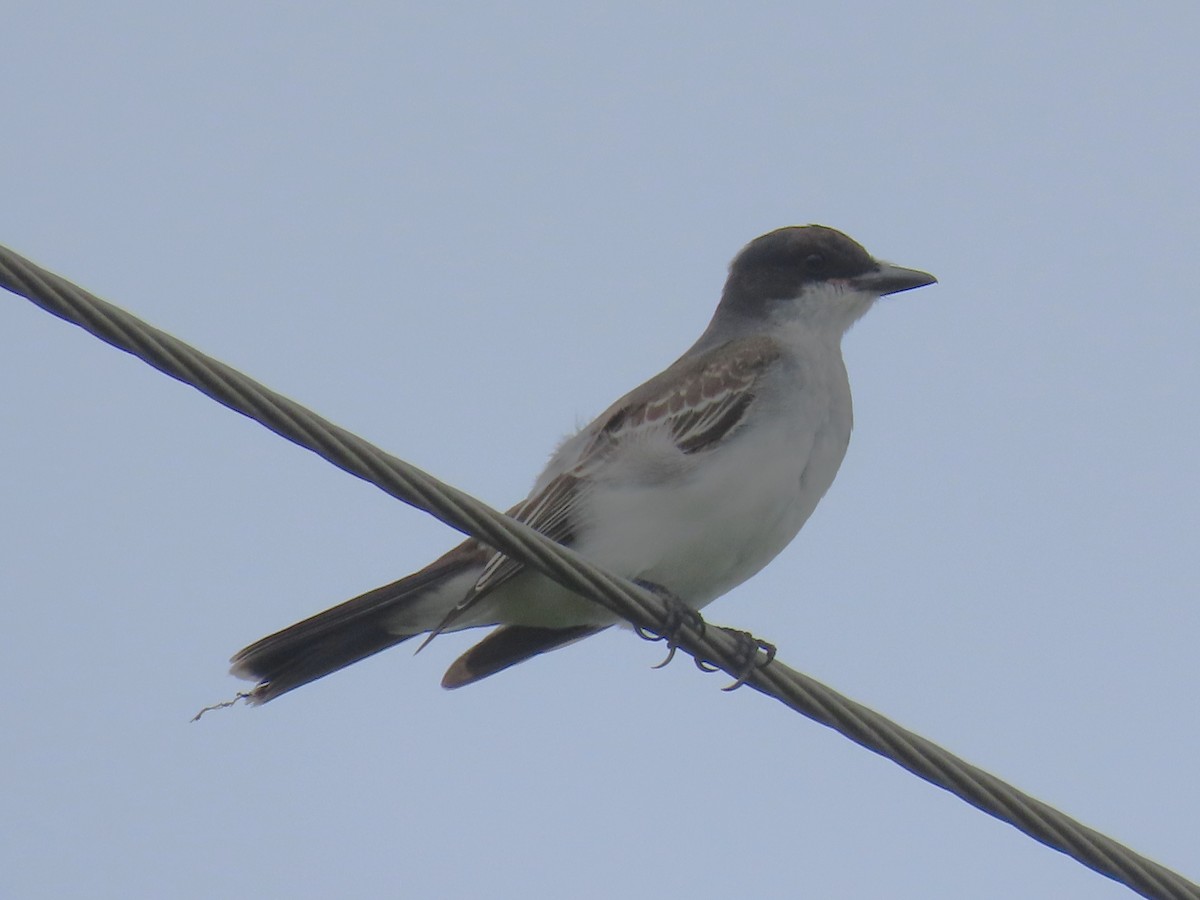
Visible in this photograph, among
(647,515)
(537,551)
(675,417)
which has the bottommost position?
(537,551)

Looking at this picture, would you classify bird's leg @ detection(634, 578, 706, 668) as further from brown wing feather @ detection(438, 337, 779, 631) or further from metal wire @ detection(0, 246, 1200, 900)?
brown wing feather @ detection(438, 337, 779, 631)

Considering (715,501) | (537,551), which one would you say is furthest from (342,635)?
(537,551)

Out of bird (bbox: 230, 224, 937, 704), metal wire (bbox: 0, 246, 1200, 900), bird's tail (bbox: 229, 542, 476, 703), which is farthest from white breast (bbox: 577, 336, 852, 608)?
metal wire (bbox: 0, 246, 1200, 900)

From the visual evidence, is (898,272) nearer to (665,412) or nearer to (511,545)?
(665,412)

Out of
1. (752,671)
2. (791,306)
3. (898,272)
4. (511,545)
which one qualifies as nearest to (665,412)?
(791,306)

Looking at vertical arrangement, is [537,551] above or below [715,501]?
below

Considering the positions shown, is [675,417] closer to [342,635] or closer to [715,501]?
[715,501]

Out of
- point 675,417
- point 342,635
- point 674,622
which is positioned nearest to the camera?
point 674,622
